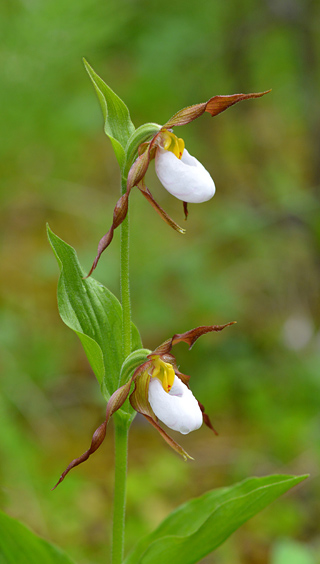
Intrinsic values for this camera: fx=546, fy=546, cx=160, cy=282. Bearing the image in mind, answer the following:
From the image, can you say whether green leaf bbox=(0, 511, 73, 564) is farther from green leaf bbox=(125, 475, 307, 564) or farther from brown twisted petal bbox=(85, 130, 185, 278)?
brown twisted petal bbox=(85, 130, 185, 278)

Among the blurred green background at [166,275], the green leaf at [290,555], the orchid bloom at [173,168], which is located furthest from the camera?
the blurred green background at [166,275]

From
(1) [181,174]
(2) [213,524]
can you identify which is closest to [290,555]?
(2) [213,524]

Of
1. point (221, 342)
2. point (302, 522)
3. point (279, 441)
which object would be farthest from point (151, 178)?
point (302, 522)

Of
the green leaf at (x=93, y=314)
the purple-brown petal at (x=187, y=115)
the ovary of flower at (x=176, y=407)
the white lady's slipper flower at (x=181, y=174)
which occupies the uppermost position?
the purple-brown petal at (x=187, y=115)

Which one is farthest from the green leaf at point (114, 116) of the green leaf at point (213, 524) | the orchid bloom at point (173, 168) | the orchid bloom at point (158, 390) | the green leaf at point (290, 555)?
the green leaf at point (290, 555)

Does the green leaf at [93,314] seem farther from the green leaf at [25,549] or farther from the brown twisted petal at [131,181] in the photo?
the green leaf at [25,549]

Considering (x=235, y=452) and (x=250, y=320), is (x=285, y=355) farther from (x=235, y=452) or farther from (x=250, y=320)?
(x=235, y=452)
